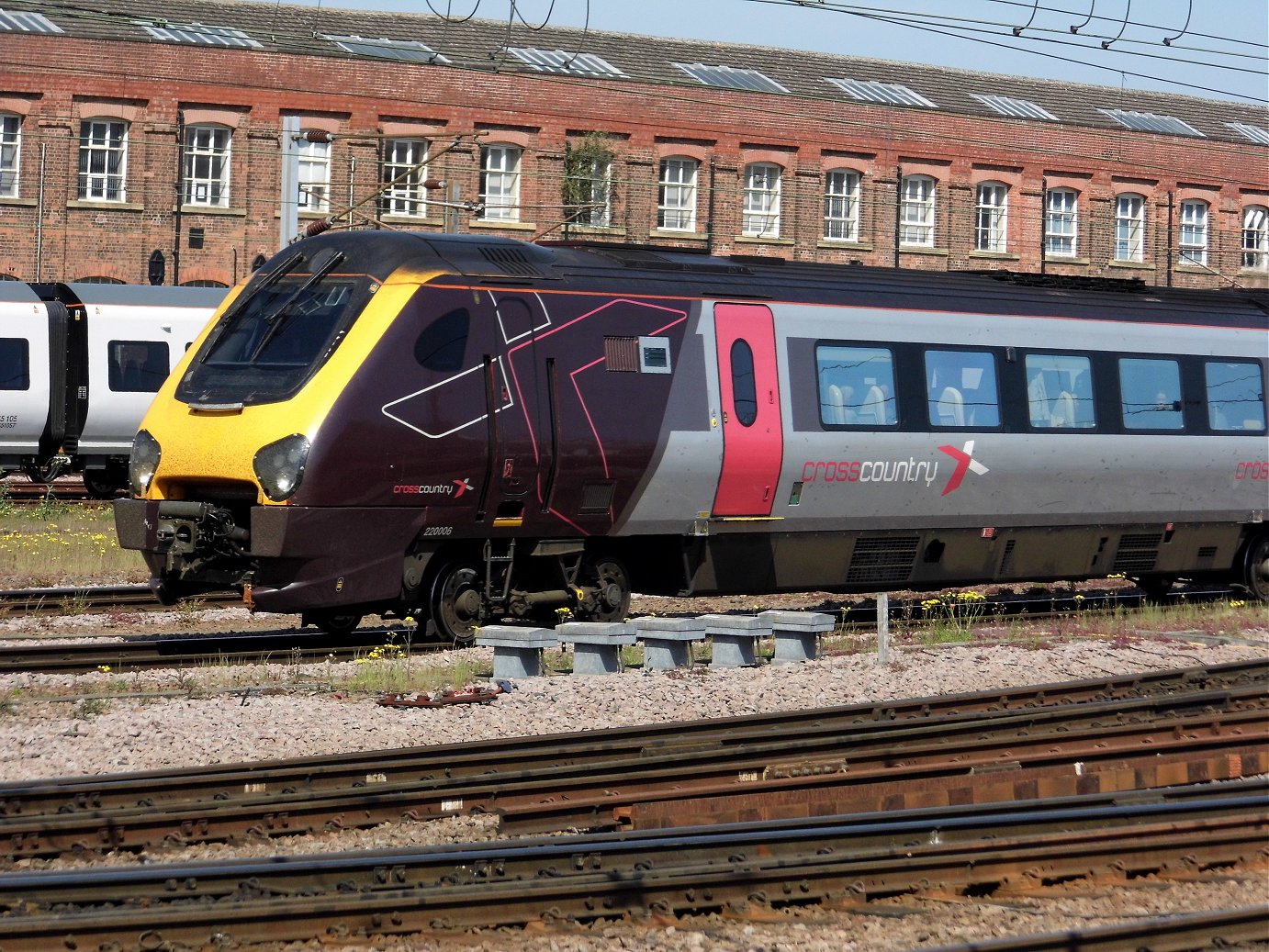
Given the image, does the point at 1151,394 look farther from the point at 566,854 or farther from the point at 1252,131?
the point at 1252,131

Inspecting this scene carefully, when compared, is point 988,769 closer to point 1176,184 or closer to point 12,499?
point 12,499

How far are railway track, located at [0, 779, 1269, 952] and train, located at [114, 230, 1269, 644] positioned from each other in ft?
19.3

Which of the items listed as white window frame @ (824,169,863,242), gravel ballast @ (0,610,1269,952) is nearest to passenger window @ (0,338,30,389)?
gravel ballast @ (0,610,1269,952)

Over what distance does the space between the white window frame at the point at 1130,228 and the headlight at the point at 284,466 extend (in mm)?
38815

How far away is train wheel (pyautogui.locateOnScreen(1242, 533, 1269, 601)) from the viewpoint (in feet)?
64.8

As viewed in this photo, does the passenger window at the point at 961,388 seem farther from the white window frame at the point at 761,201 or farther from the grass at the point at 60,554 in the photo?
the white window frame at the point at 761,201

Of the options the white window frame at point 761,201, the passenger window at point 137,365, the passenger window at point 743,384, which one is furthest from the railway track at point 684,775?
the white window frame at point 761,201

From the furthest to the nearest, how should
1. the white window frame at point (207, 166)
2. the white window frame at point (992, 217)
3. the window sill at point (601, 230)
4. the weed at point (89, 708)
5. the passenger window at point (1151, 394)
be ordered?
the white window frame at point (992, 217), the window sill at point (601, 230), the white window frame at point (207, 166), the passenger window at point (1151, 394), the weed at point (89, 708)

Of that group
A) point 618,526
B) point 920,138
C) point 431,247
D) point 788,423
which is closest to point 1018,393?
point 788,423

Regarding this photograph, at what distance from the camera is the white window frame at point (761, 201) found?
42.1 meters

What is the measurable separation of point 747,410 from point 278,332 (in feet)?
14.2

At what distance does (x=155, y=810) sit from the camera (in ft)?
26.6

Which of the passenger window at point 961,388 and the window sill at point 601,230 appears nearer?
the passenger window at point 961,388

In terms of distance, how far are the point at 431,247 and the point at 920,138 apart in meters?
32.5
